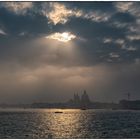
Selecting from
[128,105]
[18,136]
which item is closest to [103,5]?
[18,136]

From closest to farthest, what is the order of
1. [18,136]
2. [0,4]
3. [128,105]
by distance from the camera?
[0,4] < [18,136] < [128,105]

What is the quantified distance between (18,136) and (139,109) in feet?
370

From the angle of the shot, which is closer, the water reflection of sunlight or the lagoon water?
the lagoon water

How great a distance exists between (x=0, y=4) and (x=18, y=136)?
443 inches

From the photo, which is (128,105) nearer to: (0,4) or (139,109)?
(139,109)

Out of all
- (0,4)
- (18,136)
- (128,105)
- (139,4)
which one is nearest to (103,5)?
(139,4)

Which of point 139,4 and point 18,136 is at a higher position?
point 139,4

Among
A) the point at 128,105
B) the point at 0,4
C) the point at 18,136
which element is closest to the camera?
the point at 0,4

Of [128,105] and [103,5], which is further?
[128,105]

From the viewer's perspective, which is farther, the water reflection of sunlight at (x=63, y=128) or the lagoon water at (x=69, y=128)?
the water reflection of sunlight at (x=63, y=128)

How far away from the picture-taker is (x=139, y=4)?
85.6ft

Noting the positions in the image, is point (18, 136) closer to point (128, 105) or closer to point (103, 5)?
point (103, 5)

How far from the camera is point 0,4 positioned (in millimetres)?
26016

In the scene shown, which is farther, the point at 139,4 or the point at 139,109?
the point at 139,109
